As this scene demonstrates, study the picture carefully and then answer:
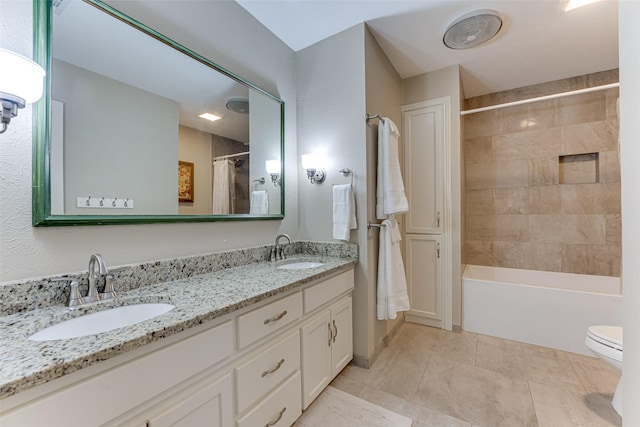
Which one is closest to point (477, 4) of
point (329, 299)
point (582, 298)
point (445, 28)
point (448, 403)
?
point (445, 28)

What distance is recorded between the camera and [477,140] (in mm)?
3180

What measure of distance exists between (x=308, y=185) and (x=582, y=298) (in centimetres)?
239

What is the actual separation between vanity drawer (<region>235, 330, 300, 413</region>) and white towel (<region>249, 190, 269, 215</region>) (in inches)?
35.4

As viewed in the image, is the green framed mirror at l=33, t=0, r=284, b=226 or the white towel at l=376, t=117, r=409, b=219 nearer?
the green framed mirror at l=33, t=0, r=284, b=226

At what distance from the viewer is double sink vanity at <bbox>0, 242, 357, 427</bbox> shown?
0.62m

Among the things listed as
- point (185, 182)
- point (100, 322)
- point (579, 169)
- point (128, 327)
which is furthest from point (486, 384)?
point (579, 169)

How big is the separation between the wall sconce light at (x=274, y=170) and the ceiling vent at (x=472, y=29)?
5.49 ft

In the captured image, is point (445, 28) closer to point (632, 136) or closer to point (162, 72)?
point (632, 136)

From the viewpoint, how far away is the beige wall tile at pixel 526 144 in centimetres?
281

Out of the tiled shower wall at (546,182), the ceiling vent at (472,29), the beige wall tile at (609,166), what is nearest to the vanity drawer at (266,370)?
the ceiling vent at (472,29)

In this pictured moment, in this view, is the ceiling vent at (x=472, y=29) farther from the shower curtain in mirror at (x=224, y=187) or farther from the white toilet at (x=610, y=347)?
the white toilet at (x=610, y=347)

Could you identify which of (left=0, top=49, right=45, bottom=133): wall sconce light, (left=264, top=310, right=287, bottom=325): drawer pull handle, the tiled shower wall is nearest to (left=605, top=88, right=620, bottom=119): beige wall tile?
the tiled shower wall

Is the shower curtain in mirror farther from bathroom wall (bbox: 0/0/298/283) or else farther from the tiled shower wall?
Answer: the tiled shower wall

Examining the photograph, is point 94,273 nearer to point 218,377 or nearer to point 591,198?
point 218,377
